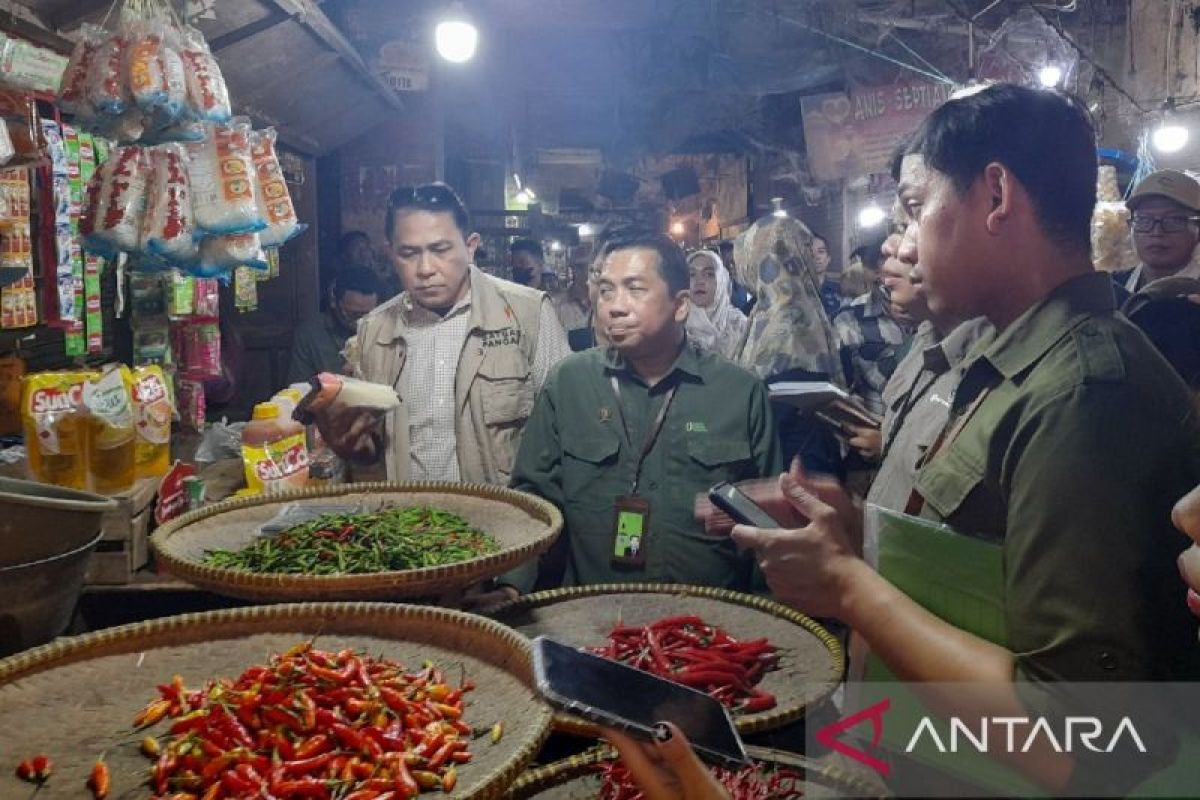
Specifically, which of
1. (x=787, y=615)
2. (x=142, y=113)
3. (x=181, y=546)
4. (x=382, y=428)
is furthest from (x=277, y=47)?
(x=787, y=615)

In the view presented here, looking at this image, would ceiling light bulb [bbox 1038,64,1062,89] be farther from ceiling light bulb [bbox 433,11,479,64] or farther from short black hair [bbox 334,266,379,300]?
short black hair [bbox 334,266,379,300]

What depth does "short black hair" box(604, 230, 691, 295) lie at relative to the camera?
4094 mm

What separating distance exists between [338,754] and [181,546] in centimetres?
116

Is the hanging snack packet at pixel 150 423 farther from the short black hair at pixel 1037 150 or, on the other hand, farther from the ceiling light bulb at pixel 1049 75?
the ceiling light bulb at pixel 1049 75

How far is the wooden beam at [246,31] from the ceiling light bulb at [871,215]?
10.7 metres

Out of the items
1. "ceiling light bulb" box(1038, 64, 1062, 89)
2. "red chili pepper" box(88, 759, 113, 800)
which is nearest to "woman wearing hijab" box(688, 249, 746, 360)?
"ceiling light bulb" box(1038, 64, 1062, 89)

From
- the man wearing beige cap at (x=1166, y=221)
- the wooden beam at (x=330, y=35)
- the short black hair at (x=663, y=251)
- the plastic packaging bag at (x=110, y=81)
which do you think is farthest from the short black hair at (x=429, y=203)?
the man wearing beige cap at (x=1166, y=221)

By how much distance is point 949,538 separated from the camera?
1.85m

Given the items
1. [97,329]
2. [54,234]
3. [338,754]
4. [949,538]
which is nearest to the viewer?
[949,538]

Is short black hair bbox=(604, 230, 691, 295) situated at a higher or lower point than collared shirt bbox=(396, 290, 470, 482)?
higher

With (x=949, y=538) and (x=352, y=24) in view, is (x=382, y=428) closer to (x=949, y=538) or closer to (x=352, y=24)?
(x=949, y=538)

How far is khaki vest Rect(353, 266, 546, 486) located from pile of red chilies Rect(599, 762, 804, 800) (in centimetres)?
275

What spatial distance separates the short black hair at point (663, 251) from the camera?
409cm

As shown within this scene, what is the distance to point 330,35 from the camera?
7129 mm
